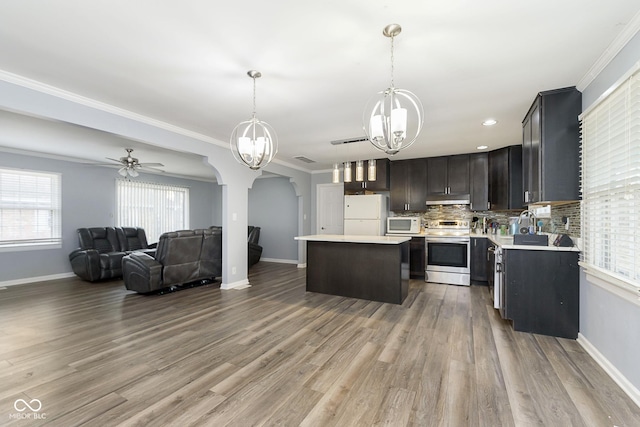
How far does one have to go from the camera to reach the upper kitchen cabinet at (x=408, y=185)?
5786mm

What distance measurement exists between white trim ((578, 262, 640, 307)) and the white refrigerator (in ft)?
11.4

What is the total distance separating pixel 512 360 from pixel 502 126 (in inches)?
120

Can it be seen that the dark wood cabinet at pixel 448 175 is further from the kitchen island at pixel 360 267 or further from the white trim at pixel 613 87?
the white trim at pixel 613 87

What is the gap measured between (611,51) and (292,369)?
3.45m

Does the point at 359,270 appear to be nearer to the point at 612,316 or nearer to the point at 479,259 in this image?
the point at 479,259

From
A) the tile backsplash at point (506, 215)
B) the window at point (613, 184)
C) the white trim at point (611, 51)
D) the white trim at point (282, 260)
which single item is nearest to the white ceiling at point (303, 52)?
the white trim at point (611, 51)

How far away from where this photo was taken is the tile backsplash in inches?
120

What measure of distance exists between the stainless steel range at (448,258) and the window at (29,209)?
24.0 ft

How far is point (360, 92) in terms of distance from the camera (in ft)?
9.48

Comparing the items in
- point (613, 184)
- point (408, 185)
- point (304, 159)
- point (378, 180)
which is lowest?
point (613, 184)

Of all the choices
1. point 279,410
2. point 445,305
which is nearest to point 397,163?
point 445,305

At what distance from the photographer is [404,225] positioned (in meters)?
5.81

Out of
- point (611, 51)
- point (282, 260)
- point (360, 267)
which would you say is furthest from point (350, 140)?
point (282, 260)

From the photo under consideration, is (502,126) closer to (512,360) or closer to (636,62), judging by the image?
(636,62)
